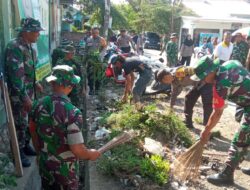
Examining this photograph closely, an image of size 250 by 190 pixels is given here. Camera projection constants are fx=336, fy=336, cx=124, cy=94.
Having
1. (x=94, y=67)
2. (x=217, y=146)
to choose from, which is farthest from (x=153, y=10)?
(x=217, y=146)

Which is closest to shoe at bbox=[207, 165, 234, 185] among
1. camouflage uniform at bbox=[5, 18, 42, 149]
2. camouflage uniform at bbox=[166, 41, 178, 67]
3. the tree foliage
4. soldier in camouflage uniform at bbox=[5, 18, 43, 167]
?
soldier in camouflage uniform at bbox=[5, 18, 43, 167]

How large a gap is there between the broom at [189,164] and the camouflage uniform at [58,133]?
164cm

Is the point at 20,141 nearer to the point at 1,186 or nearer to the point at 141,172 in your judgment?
the point at 1,186

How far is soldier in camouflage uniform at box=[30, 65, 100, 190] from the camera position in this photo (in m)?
2.52

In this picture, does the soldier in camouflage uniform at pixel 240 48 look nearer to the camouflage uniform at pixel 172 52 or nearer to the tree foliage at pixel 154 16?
the camouflage uniform at pixel 172 52

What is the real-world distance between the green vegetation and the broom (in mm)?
146

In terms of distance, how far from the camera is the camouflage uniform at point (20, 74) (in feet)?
12.3

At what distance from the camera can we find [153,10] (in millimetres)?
34906

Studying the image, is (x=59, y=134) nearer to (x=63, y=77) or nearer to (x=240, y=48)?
(x=63, y=77)

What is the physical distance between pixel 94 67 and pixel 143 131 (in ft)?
11.6

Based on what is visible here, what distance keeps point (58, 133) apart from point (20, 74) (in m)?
1.45

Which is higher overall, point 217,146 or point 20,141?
point 20,141

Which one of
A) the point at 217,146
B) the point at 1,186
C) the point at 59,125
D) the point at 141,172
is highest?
the point at 59,125

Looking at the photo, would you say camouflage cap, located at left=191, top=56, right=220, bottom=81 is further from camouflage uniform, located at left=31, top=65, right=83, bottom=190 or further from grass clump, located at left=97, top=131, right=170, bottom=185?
camouflage uniform, located at left=31, top=65, right=83, bottom=190
